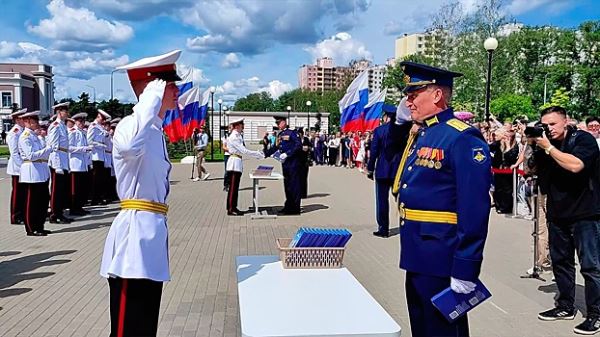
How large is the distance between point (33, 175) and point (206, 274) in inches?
173

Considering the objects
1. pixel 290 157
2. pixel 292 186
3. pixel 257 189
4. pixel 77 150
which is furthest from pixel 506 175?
pixel 77 150

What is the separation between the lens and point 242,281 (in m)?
4.05

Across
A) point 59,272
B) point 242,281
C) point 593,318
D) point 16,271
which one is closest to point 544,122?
point 593,318

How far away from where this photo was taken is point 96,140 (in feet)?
45.8

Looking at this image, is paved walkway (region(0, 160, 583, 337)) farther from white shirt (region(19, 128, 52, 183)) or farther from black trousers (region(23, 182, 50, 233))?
white shirt (region(19, 128, 52, 183))

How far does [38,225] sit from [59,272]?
9.76 feet

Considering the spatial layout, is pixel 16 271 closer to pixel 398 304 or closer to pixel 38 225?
pixel 38 225

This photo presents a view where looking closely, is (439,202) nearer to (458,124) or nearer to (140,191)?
(458,124)

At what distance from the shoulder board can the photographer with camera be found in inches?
87.1

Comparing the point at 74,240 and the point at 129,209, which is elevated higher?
the point at 129,209

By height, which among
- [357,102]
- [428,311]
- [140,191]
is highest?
[357,102]

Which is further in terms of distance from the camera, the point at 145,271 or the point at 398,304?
→ the point at 398,304

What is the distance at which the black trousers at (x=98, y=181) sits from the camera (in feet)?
47.4

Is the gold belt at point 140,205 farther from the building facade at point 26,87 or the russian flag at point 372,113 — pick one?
the building facade at point 26,87
